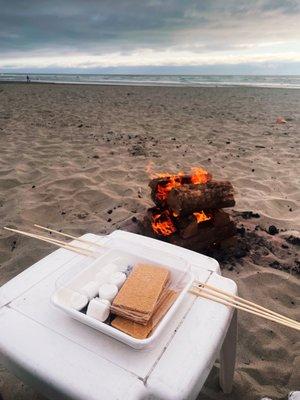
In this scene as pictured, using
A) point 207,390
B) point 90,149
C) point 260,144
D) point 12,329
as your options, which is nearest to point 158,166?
point 90,149

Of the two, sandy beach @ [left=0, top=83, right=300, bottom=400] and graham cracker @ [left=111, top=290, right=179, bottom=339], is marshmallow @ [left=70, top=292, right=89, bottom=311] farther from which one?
sandy beach @ [left=0, top=83, right=300, bottom=400]

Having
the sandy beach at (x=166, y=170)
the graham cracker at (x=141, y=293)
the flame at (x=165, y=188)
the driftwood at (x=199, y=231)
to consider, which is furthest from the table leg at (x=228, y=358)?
the flame at (x=165, y=188)

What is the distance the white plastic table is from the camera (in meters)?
1.25

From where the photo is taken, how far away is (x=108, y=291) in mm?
1574

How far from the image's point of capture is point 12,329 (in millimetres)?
1466

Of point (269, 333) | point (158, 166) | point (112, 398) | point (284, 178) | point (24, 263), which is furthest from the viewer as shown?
point (158, 166)

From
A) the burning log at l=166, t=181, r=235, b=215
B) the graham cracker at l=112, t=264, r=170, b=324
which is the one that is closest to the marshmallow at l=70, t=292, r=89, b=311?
the graham cracker at l=112, t=264, r=170, b=324

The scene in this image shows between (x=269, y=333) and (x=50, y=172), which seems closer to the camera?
(x=269, y=333)

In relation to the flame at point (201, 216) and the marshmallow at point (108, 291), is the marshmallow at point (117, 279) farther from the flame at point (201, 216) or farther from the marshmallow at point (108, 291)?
the flame at point (201, 216)

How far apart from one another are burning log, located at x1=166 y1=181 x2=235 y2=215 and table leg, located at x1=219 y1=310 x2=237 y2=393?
134cm

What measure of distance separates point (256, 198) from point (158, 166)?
85.1 inches

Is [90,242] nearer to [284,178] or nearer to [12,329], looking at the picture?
[12,329]

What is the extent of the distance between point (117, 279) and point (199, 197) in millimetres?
1742

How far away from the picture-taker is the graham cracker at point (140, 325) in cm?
139
